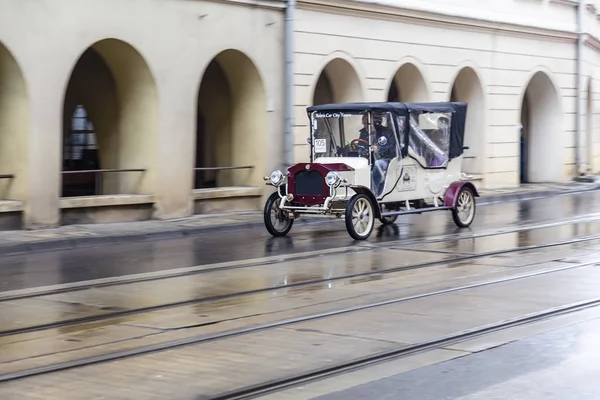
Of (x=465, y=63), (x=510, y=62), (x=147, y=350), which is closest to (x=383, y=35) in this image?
(x=465, y=63)

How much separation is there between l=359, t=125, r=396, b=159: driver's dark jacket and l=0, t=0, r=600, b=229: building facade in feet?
13.9

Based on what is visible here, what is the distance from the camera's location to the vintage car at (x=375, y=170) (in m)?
15.7

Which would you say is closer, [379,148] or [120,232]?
[379,148]

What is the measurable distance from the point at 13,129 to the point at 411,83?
1142 cm

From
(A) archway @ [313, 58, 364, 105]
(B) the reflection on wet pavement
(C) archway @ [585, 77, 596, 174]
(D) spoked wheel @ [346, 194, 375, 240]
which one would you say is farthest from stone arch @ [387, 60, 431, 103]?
(B) the reflection on wet pavement

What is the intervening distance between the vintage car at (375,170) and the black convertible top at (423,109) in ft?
0.05

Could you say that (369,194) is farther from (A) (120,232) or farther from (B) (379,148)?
(A) (120,232)

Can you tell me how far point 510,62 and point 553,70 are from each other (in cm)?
238

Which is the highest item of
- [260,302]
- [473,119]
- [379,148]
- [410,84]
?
[410,84]

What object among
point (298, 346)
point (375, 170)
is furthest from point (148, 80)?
point (298, 346)

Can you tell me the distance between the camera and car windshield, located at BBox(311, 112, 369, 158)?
16.5 meters

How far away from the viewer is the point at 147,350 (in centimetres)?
768

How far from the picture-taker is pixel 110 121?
20266 millimetres

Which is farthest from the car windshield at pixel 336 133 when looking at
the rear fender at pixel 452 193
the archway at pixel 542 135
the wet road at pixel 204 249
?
the archway at pixel 542 135
